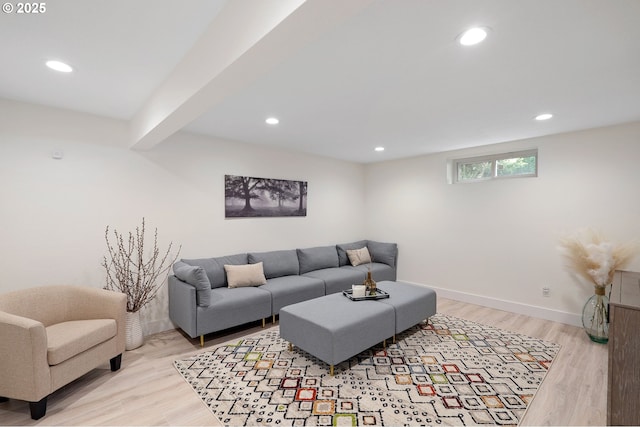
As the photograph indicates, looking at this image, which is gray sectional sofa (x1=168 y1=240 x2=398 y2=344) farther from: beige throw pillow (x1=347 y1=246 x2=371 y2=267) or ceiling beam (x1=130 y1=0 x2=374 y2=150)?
ceiling beam (x1=130 y1=0 x2=374 y2=150)

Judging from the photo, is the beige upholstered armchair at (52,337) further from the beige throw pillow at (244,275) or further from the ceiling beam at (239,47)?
the ceiling beam at (239,47)

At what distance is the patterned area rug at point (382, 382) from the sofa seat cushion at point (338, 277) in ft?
3.63

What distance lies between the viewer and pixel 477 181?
14.5ft

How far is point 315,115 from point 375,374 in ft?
8.11

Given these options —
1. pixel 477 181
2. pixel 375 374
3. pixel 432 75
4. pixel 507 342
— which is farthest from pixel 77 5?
pixel 477 181

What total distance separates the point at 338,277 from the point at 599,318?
9.61 feet

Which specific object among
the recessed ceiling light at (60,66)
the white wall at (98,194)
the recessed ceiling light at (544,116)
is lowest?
the white wall at (98,194)

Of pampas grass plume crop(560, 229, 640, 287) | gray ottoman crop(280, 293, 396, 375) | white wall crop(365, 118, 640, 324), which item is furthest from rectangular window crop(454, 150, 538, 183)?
gray ottoman crop(280, 293, 396, 375)

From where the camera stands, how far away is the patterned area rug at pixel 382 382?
79.4 inches

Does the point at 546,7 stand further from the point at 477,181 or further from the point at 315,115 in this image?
the point at 477,181

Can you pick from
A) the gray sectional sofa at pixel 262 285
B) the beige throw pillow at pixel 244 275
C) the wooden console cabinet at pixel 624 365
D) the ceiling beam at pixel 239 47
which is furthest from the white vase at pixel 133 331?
the wooden console cabinet at pixel 624 365

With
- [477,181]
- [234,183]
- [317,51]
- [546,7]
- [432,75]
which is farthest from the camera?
[477,181]

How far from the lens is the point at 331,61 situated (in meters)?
1.92

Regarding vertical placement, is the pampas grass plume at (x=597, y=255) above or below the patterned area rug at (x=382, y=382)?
above
